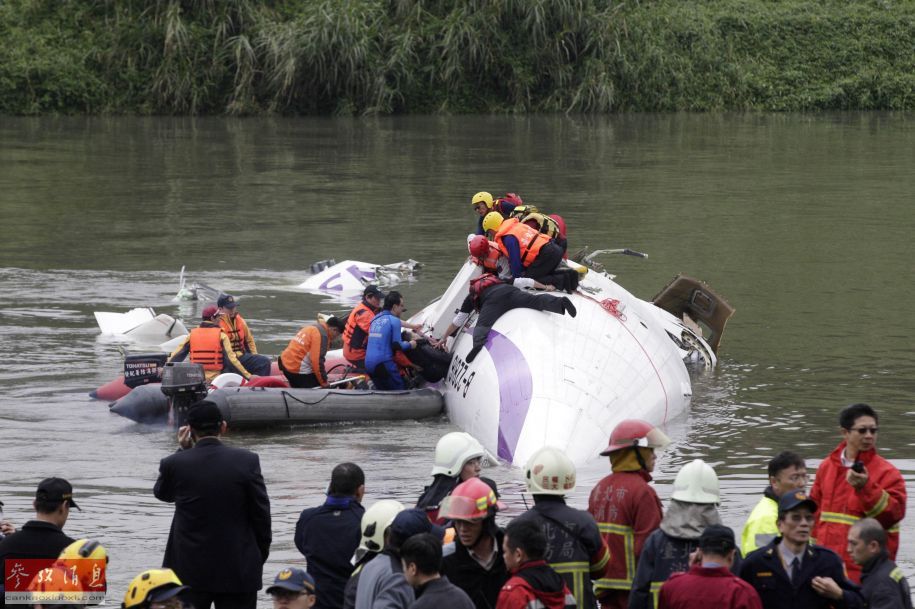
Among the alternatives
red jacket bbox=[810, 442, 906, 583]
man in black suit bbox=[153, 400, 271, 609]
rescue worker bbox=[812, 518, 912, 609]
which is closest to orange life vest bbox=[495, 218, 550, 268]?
red jacket bbox=[810, 442, 906, 583]

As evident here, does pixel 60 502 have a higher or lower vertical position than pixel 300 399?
higher

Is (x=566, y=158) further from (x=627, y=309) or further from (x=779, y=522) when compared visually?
(x=779, y=522)

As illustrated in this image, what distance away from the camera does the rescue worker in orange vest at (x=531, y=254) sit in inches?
631

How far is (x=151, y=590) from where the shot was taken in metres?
6.49

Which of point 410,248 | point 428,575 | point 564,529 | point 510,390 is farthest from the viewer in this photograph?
point 410,248

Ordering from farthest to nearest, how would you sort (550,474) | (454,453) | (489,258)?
(489,258)
(454,453)
(550,474)

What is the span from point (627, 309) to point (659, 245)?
12470 millimetres

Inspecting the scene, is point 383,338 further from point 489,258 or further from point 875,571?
point 875,571

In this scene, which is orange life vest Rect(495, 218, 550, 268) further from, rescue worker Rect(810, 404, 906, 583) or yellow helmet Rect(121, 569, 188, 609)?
yellow helmet Rect(121, 569, 188, 609)

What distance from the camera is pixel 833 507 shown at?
26.4 ft

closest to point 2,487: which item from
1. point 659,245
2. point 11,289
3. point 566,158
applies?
point 11,289

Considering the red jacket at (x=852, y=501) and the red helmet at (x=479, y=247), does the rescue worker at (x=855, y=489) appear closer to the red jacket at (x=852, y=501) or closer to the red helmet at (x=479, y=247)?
the red jacket at (x=852, y=501)

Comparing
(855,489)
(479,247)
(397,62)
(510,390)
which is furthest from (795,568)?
(397,62)

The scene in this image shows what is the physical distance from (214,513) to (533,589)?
6.55 feet
